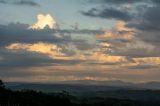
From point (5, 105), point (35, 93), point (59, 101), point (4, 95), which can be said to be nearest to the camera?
point (5, 105)

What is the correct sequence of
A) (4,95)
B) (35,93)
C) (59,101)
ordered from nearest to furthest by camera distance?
(4,95) < (59,101) < (35,93)

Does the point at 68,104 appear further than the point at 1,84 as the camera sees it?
No

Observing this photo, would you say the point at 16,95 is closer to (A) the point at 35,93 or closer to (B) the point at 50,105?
(B) the point at 50,105

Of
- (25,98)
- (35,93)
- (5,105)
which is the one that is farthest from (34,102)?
(5,105)

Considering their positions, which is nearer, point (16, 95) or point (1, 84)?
point (16, 95)

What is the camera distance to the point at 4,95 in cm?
14212

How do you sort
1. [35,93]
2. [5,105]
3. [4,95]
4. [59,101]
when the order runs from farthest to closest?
[35,93] < [59,101] < [4,95] < [5,105]

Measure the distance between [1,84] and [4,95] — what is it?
3022 centimetres

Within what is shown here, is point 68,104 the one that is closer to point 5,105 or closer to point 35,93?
point 35,93

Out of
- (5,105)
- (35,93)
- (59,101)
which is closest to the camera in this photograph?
(5,105)

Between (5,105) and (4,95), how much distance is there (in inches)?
1269

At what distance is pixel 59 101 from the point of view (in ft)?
512

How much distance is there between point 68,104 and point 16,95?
17285 millimetres

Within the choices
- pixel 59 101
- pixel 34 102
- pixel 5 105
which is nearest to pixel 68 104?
pixel 59 101
